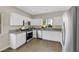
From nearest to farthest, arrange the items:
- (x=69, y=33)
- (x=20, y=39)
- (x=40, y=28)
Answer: (x=69, y=33) → (x=40, y=28) → (x=20, y=39)

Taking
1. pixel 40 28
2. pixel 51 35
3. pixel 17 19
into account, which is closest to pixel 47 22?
pixel 40 28

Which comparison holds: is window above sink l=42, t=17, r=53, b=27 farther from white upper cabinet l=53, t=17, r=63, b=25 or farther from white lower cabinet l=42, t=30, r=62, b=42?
white lower cabinet l=42, t=30, r=62, b=42

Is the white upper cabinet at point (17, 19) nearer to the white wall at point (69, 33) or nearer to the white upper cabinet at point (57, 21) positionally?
the white upper cabinet at point (57, 21)

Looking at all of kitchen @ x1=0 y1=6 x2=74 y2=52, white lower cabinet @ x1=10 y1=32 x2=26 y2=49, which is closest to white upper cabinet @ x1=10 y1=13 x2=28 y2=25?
kitchen @ x1=0 y1=6 x2=74 y2=52

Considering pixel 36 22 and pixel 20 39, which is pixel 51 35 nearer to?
pixel 36 22

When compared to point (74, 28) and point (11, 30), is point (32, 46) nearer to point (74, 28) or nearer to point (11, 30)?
point (11, 30)


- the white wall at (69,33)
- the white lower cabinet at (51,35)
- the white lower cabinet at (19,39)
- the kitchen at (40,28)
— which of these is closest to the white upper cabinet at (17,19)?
the kitchen at (40,28)

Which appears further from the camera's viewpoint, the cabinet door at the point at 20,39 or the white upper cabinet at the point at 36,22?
the cabinet door at the point at 20,39

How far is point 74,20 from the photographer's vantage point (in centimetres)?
68
